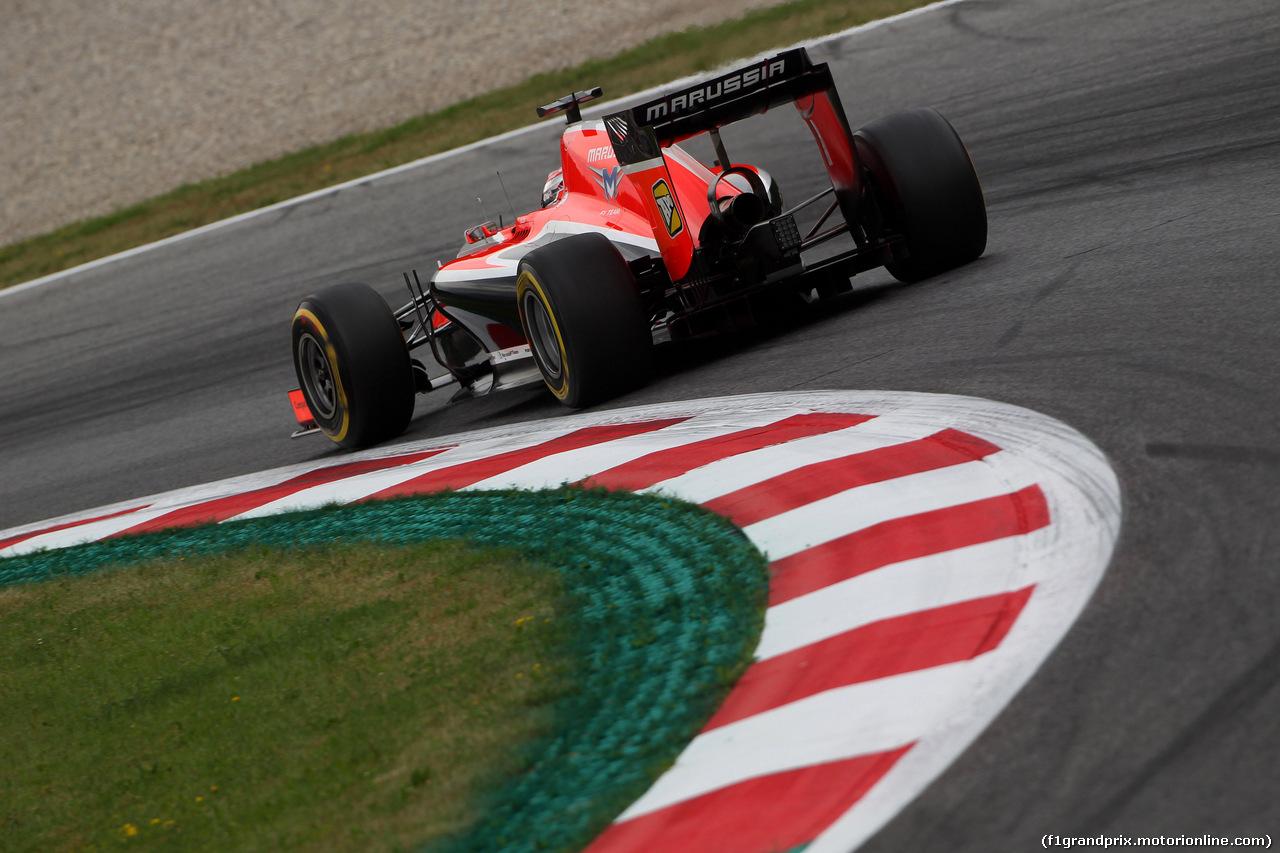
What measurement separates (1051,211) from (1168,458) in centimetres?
406

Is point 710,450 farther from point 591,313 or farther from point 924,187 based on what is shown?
point 924,187

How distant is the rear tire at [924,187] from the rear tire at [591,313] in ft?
4.21

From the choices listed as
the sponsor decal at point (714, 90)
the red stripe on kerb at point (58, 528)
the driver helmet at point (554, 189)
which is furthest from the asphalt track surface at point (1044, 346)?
the sponsor decal at point (714, 90)

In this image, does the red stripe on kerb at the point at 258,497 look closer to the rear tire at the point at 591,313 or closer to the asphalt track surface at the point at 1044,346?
the asphalt track surface at the point at 1044,346

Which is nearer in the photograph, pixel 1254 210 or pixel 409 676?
pixel 409 676

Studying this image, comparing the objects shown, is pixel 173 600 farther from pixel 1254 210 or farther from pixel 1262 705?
pixel 1254 210

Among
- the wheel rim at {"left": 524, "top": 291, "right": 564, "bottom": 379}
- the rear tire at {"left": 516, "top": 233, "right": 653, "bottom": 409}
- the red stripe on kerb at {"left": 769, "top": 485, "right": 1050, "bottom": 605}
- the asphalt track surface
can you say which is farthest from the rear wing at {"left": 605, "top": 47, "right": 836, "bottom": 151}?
the red stripe on kerb at {"left": 769, "top": 485, "right": 1050, "bottom": 605}

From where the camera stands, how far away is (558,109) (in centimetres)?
709

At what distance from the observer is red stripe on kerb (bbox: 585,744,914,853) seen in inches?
93.4

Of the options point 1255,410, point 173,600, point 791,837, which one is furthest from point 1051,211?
point 791,837

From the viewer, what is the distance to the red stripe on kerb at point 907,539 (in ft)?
11.0

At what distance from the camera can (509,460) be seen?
18.0ft

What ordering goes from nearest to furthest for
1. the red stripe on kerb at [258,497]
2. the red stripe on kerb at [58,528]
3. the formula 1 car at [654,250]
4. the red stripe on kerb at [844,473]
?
the red stripe on kerb at [844,473]
the formula 1 car at [654,250]
the red stripe on kerb at [258,497]
the red stripe on kerb at [58,528]

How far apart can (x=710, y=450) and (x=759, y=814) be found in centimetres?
235
